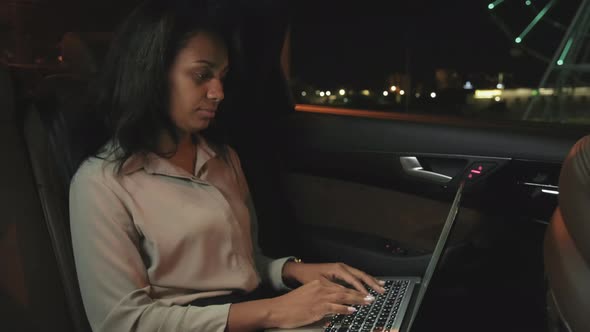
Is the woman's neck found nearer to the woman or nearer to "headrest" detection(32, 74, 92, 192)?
the woman

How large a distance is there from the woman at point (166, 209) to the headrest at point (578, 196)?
43 cm

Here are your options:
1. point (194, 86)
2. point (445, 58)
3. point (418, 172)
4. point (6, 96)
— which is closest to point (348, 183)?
point (418, 172)

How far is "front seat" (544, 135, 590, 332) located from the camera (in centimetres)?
91

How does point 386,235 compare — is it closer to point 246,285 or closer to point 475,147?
point 475,147

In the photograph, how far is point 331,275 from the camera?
4.60ft

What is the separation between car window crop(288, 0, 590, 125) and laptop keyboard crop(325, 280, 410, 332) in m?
1.03

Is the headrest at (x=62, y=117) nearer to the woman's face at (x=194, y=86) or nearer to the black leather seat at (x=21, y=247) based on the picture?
the black leather seat at (x=21, y=247)

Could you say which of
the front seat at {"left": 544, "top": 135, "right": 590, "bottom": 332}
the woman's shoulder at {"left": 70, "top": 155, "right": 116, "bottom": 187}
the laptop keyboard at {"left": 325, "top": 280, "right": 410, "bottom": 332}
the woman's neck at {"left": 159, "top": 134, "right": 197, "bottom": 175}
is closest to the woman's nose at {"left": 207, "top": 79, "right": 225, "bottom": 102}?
the woman's neck at {"left": 159, "top": 134, "right": 197, "bottom": 175}

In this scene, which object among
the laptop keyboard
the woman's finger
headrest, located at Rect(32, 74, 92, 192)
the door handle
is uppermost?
headrest, located at Rect(32, 74, 92, 192)

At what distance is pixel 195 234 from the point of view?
3.93 feet

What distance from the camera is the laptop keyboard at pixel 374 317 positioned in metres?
1.16

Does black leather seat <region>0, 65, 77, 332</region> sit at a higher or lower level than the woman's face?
lower

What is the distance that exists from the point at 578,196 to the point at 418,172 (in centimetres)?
92

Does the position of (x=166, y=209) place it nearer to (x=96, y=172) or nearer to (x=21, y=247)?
(x=96, y=172)
